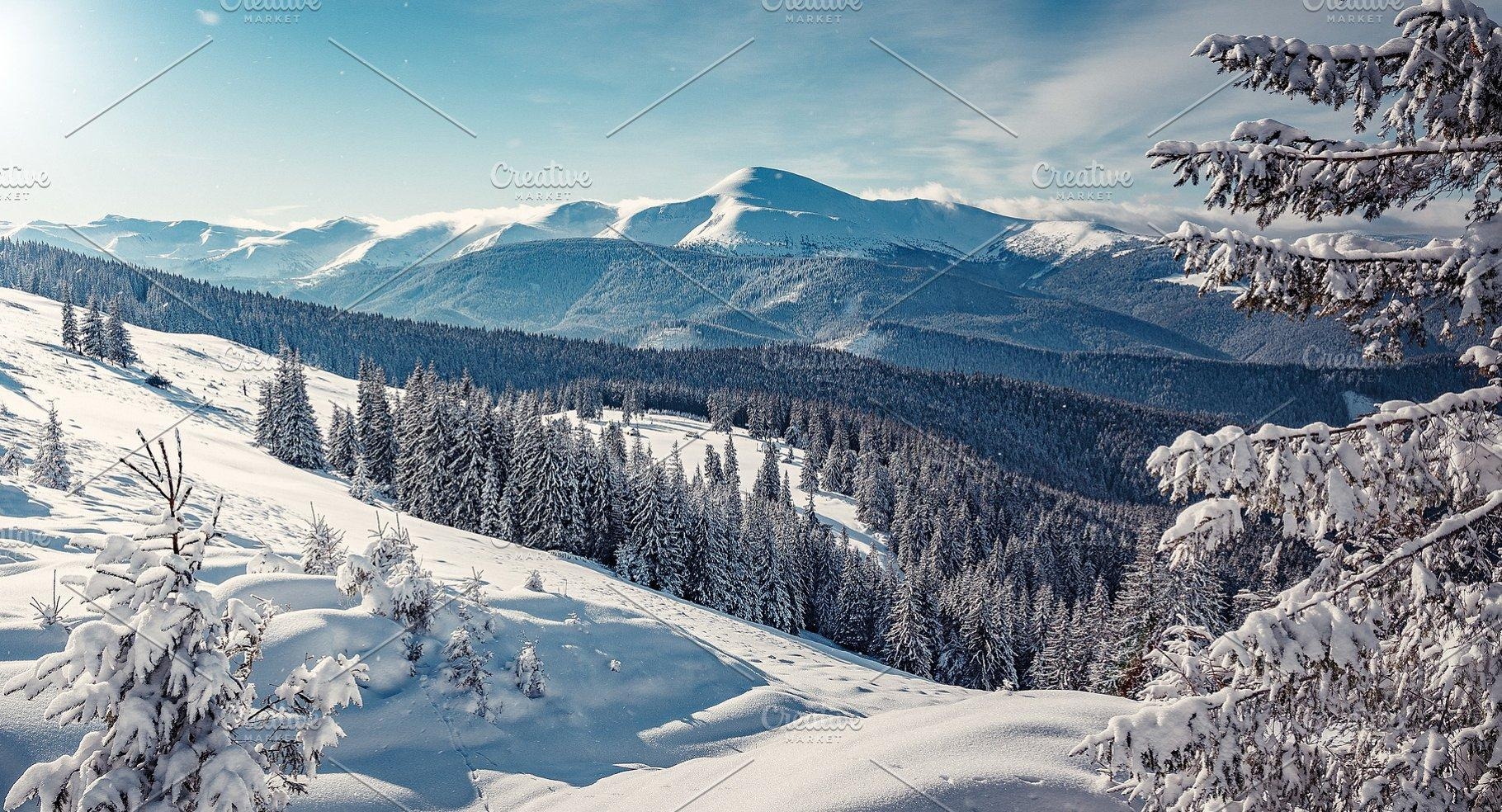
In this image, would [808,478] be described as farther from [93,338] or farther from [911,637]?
[93,338]

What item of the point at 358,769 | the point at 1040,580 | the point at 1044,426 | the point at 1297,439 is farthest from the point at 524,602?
the point at 1044,426

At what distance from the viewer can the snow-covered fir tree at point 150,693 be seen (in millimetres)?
4777

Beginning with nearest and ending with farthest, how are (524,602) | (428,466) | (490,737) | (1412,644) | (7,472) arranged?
(1412,644), (490,737), (524,602), (7,472), (428,466)

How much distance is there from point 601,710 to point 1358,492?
11646 mm

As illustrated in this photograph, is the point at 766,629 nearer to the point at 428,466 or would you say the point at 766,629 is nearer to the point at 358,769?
the point at 358,769

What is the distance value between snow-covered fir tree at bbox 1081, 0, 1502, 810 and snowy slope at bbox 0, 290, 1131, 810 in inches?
103

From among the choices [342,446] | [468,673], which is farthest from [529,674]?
[342,446]

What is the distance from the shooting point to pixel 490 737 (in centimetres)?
1045

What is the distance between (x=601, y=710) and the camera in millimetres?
12523

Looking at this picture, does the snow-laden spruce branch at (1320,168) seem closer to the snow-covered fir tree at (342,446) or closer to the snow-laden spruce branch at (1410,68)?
the snow-laden spruce branch at (1410,68)

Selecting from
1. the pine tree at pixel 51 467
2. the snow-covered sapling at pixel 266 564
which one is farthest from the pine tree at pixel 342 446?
the snow-covered sapling at pixel 266 564

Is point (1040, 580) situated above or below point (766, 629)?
below

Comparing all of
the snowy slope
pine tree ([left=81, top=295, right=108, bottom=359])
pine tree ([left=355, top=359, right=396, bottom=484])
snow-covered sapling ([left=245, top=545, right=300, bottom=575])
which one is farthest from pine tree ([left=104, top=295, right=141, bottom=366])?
snow-covered sapling ([left=245, top=545, right=300, bottom=575])

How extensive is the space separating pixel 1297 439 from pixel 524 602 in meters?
14.7
